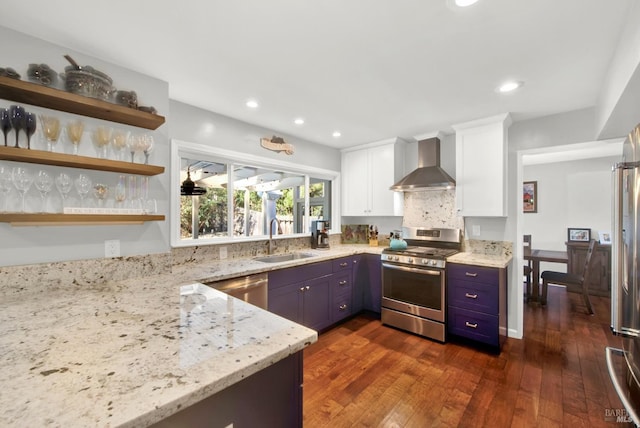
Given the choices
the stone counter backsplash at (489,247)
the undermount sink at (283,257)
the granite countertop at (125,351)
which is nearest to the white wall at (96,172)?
the granite countertop at (125,351)

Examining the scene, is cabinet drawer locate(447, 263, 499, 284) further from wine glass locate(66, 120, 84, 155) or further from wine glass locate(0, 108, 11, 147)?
wine glass locate(0, 108, 11, 147)

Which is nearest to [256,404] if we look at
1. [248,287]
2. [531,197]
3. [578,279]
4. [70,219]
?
[248,287]

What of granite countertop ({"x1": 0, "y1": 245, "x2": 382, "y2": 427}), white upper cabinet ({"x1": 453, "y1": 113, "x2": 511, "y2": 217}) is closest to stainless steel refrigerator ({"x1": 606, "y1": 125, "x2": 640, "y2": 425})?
white upper cabinet ({"x1": 453, "y1": 113, "x2": 511, "y2": 217})

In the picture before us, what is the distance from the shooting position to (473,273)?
2768mm

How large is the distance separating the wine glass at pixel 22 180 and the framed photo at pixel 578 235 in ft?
23.9

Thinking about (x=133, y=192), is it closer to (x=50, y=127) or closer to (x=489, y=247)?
(x=50, y=127)

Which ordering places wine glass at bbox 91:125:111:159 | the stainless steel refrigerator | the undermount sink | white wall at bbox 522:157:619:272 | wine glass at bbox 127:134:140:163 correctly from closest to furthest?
1. the stainless steel refrigerator
2. wine glass at bbox 91:125:111:159
3. wine glass at bbox 127:134:140:163
4. the undermount sink
5. white wall at bbox 522:157:619:272

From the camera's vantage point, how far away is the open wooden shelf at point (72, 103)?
1.49 metres

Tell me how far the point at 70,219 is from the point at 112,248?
1.12 ft

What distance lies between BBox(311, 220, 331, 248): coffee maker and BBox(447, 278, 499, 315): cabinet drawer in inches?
65.8

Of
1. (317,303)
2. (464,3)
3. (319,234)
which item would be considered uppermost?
(464,3)

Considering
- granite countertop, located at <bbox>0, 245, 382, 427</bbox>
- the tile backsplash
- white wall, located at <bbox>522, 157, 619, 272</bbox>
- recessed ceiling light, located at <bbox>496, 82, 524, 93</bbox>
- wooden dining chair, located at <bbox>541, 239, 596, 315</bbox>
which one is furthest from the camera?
white wall, located at <bbox>522, 157, 619, 272</bbox>

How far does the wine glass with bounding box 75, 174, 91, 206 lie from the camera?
5.66 ft

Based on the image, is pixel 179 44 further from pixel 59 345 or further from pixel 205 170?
pixel 59 345
